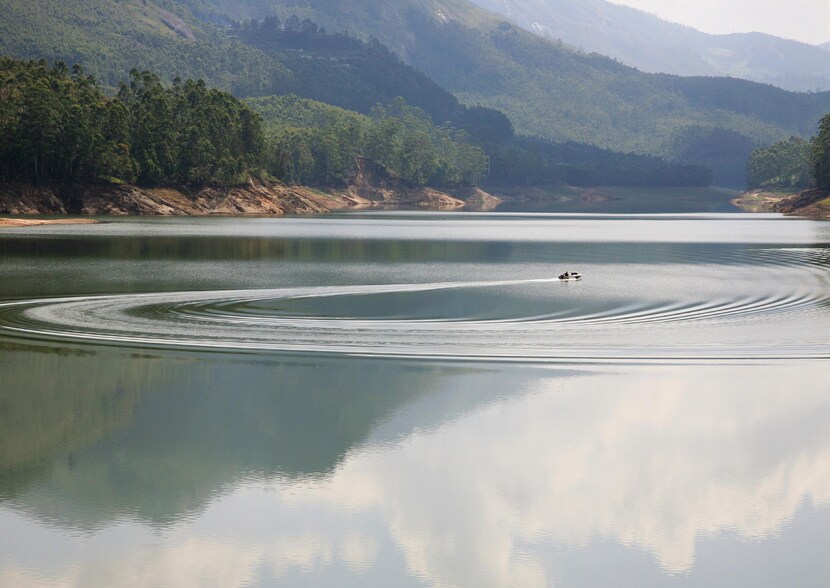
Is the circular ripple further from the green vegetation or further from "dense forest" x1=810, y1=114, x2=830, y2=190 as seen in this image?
"dense forest" x1=810, y1=114, x2=830, y2=190

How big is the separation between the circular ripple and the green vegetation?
312 ft

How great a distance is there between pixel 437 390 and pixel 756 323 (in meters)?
19.1

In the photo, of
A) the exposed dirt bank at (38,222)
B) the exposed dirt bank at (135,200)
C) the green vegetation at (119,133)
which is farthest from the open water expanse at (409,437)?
the green vegetation at (119,133)

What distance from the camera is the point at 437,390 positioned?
2853cm

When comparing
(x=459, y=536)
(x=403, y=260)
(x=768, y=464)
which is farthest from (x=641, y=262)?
(x=459, y=536)

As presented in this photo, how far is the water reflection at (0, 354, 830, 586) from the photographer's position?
16.3 meters

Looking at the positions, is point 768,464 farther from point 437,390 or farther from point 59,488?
point 59,488

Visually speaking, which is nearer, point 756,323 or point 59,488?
point 59,488

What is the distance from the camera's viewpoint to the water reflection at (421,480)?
1627 cm

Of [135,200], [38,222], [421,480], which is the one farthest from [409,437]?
[135,200]

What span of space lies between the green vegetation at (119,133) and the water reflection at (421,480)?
113387 millimetres

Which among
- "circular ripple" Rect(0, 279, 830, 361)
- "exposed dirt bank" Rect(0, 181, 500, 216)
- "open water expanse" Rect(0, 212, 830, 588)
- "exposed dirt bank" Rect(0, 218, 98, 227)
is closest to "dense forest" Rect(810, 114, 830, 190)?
"exposed dirt bank" Rect(0, 181, 500, 216)

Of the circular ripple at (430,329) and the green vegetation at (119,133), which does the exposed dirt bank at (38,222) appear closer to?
the green vegetation at (119,133)

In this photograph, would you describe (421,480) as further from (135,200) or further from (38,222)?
(135,200)
